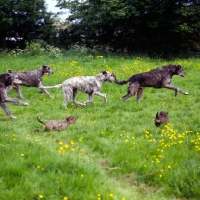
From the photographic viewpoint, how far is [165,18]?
2611 cm

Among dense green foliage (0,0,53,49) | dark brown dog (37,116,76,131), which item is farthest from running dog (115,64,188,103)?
dense green foliage (0,0,53,49)

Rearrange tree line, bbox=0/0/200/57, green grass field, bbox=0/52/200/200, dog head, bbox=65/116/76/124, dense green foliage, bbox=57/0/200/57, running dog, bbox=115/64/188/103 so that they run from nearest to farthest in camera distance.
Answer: green grass field, bbox=0/52/200/200 → dog head, bbox=65/116/76/124 → running dog, bbox=115/64/188/103 → dense green foliage, bbox=57/0/200/57 → tree line, bbox=0/0/200/57

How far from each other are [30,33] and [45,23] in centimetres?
156

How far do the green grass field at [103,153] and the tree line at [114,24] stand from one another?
15.6 m

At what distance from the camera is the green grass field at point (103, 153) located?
4945 mm

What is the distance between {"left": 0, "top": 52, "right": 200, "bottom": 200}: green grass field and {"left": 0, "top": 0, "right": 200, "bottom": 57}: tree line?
51.2 ft

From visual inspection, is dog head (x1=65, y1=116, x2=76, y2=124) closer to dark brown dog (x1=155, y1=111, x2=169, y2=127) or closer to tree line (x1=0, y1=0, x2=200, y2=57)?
dark brown dog (x1=155, y1=111, x2=169, y2=127)

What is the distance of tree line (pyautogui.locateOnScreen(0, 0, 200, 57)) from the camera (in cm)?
2555

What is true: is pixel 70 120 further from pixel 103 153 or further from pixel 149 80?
pixel 149 80

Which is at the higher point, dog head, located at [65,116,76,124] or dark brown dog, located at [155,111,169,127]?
dark brown dog, located at [155,111,169,127]

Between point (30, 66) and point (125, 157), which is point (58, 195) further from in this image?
Answer: point (30, 66)

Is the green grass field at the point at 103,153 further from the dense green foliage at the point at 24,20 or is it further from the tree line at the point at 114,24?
the dense green foliage at the point at 24,20

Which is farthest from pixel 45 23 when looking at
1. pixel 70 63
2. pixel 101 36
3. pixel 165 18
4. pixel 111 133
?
pixel 111 133

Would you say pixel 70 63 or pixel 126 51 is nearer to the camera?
pixel 70 63
